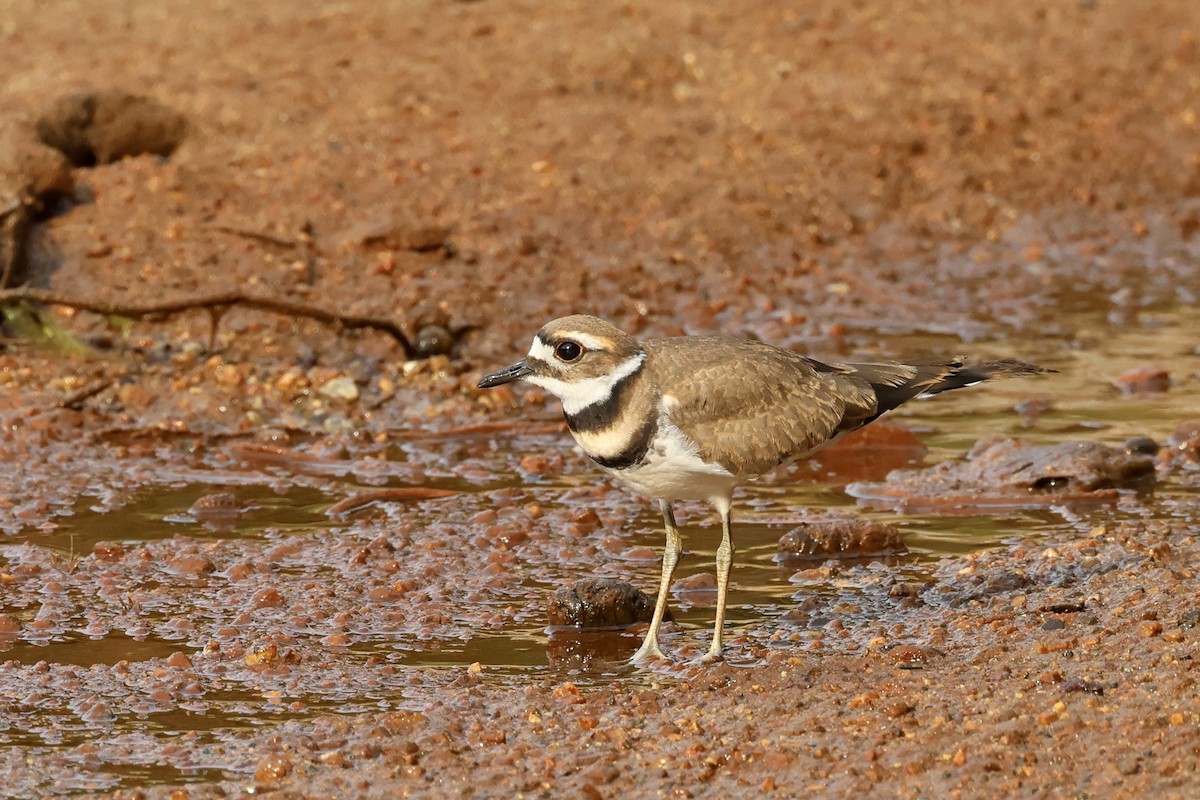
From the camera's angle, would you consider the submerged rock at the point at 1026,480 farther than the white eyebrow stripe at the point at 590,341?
Yes

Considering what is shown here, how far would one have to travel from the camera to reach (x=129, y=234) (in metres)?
9.58

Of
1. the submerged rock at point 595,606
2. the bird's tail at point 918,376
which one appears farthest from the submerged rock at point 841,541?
the submerged rock at point 595,606

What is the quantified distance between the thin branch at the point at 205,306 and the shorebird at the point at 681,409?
10.1ft

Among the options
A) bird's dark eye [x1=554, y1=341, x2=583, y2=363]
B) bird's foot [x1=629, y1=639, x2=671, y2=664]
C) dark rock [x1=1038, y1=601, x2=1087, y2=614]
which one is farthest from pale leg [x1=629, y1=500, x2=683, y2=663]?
dark rock [x1=1038, y1=601, x2=1087, y2=614]

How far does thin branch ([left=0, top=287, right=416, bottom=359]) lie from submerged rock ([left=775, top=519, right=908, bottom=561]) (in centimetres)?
308

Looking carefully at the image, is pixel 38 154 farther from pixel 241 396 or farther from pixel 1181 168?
pixel 1181 168

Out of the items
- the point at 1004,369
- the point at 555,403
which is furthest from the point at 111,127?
the point at 1004,369

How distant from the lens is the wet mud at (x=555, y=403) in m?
4.89

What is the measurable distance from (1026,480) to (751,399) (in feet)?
6.62

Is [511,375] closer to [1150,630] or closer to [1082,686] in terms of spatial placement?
[1082,686]

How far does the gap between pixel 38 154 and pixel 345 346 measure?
226 centimetres

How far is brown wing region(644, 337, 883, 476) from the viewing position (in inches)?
221

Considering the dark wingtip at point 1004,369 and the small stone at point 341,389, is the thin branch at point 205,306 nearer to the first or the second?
the small stone at point 341,389

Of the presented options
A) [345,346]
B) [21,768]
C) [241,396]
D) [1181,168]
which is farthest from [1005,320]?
[21,768]
